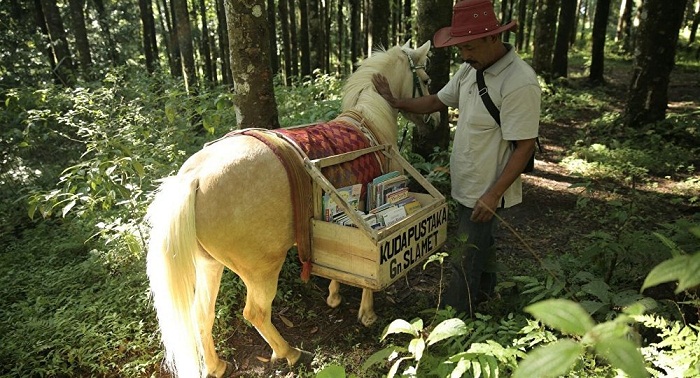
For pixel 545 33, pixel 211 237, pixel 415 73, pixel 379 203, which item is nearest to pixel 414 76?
pixel 415 73

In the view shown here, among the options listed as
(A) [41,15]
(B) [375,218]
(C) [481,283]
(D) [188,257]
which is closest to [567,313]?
(B) [375,218]

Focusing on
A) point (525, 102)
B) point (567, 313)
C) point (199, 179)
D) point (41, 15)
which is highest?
point (41, 15)

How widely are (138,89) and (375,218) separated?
20.7ft

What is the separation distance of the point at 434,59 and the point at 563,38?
9.11 meters

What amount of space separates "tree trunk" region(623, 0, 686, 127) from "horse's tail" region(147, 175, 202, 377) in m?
7.54

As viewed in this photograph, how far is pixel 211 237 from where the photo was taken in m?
2.58

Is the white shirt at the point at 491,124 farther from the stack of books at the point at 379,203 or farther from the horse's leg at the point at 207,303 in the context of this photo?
the horse's leg at the point at 207,303

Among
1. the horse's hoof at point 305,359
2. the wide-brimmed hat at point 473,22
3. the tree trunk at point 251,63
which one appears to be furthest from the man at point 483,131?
the tree trunk at point 251,63

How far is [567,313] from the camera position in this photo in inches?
35.6

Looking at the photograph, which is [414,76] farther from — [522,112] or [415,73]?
[522,112]

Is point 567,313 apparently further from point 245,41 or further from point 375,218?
point 245,41

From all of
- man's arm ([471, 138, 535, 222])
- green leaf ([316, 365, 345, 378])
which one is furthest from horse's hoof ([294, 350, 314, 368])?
green leaf ([316, 365, 345, 378])

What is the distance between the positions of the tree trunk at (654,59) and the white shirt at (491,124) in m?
5.56

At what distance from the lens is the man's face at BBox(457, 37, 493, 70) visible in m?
2.63
